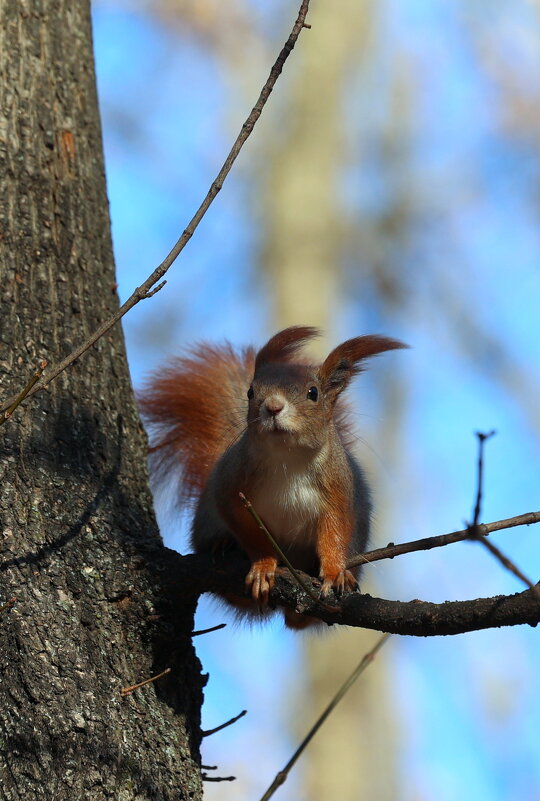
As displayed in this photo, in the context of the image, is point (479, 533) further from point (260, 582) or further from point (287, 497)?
point (287, 497)

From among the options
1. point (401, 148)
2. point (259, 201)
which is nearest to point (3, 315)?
point (259, 201)

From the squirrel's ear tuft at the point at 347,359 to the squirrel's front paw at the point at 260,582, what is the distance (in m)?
0.59

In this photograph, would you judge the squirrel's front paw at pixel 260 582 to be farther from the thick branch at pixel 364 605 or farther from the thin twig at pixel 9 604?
the thin twig at pixel 9 604

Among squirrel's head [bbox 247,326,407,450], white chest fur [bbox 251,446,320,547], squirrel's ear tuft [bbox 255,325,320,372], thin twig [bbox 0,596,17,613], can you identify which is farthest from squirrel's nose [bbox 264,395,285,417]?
thin twig [bbox 0,596,17,613]

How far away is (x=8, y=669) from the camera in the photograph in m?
1.63

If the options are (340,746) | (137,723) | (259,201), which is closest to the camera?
(137,723)

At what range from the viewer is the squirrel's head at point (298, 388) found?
89.0 inches

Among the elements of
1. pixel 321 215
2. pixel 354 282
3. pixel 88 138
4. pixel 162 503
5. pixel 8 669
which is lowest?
pixel 8 669

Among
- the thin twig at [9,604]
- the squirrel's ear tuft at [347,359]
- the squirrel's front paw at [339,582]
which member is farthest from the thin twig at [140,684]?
the squirrel's ear tuft at [347,359]

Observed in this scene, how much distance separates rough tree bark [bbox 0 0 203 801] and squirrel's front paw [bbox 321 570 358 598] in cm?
31

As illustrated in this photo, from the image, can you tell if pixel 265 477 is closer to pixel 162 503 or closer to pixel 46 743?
pixel 162 503

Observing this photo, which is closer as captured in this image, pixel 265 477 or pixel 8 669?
pixel 8 669

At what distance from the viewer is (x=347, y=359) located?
7.89 feet

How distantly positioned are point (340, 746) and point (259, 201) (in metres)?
4.38
